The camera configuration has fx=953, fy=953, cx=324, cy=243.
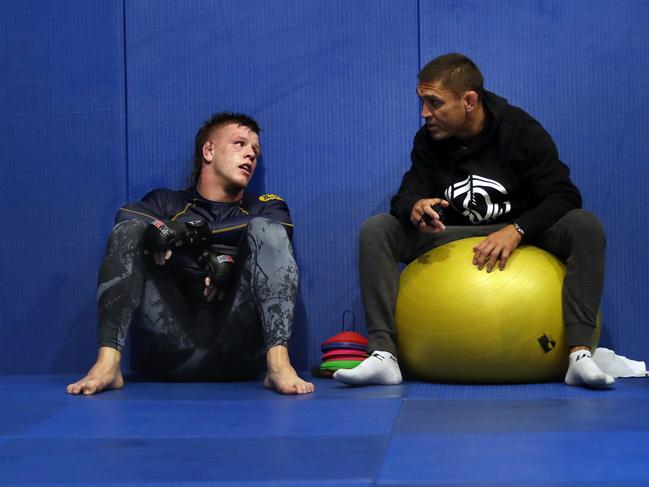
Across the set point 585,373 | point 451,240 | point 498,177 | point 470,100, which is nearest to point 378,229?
point 451,240

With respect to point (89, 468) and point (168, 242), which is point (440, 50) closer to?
point (168, 242)

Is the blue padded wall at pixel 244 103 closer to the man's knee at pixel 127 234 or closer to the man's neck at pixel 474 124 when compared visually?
the man's neck at pixel 474 124

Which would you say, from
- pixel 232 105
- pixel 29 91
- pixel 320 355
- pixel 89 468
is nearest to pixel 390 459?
pixel 89 468

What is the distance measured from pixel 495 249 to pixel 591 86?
3.82 feet

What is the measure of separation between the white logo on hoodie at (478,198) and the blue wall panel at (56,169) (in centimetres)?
159

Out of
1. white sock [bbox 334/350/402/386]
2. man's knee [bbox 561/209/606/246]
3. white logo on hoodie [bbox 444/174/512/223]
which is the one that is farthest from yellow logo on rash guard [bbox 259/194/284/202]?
man's knee [bbox 561/209/606/246]

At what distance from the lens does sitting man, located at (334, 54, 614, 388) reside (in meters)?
3.67

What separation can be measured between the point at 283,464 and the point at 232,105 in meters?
2.50

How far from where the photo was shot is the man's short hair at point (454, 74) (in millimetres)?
3930

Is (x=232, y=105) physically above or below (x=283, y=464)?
above

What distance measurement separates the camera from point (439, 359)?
3.70 meters

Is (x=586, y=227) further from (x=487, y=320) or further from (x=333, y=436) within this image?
(x=333, y=436)

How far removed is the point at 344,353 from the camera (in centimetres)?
404

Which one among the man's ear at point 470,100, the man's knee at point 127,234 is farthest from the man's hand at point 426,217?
the man's knee at point 127,234
